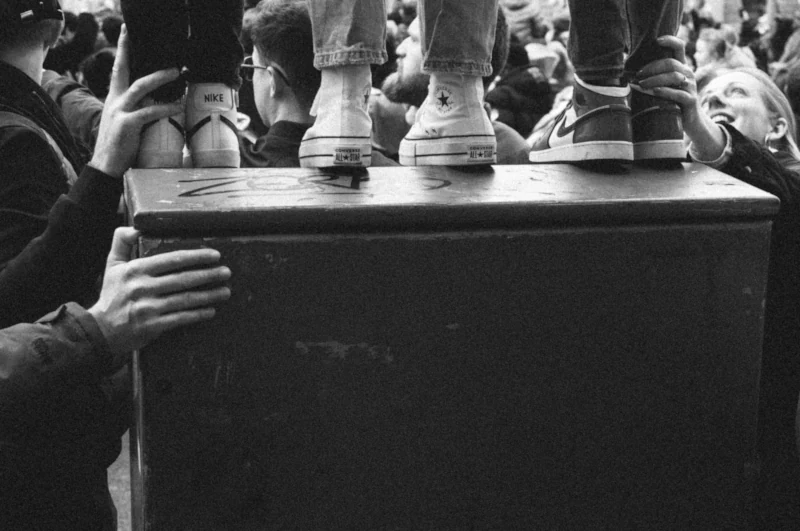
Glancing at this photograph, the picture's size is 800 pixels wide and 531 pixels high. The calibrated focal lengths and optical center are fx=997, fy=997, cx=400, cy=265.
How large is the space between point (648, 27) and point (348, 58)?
71 centimetres

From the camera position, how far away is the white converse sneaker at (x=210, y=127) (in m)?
2.02

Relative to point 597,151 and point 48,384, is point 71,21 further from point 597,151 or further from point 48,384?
point 48,384

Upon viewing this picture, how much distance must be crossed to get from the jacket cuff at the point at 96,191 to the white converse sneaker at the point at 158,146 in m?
0.09

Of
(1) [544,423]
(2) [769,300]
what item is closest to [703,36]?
(2) [769,300]

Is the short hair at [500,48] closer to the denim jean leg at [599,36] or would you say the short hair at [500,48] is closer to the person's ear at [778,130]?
the person's ear at [778,130]

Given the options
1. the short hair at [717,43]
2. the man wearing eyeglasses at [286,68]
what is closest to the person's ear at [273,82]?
the man wearing eyeglasses at [286,68]

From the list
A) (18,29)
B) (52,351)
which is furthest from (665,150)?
(18,29)

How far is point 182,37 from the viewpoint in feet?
6.54

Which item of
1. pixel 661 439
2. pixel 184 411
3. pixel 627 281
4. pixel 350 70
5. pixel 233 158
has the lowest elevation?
pixel 661 439

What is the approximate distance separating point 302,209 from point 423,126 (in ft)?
2.16

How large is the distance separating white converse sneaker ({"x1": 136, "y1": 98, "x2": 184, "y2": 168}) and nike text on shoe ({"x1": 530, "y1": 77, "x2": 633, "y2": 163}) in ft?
2.63

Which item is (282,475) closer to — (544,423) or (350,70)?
(544,423)

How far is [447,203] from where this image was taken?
1587 millimetres

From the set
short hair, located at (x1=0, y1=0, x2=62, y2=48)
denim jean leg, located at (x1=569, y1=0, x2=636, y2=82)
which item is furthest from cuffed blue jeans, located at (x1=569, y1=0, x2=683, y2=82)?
short hair, located at (x1=0, y1=0, x2=62, y2=48)
